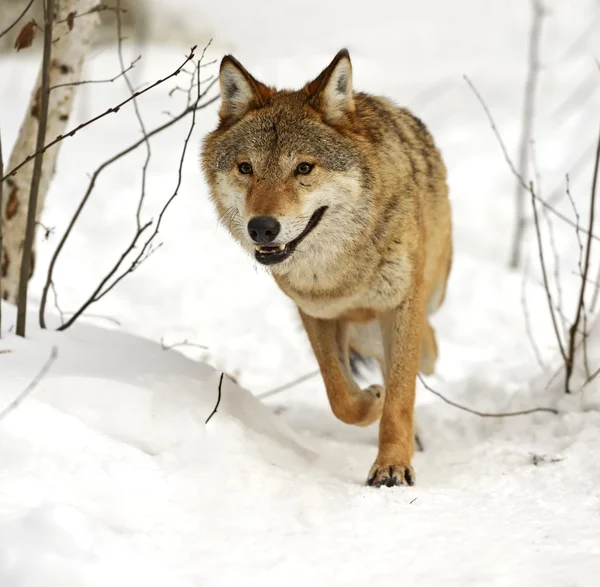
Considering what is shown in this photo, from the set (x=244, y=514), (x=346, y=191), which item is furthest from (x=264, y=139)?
(x=244, y=514)

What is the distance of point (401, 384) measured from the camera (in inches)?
164

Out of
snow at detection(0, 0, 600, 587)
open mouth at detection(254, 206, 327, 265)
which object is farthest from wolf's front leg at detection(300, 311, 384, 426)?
open mouth at detection(254, 206, 327, 265)

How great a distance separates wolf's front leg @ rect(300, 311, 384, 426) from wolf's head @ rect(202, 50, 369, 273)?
0.55m

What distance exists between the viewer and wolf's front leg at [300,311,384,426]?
446 centimetres

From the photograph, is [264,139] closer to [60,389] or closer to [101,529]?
[60,389]

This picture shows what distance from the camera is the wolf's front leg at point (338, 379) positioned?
4.46 m

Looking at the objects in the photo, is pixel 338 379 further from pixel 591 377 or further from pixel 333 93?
pixel 333 93

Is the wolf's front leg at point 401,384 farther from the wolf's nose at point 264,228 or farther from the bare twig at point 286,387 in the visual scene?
the bare twig at point 286,387

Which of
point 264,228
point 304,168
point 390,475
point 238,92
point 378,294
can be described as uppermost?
point 238,92

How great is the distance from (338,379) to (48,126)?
2.42 m

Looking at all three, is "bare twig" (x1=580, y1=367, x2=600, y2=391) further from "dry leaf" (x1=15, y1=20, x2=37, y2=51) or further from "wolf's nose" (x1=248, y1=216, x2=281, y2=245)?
"dry leaf" (x1=15, y1=20, x2=37, y2=51)

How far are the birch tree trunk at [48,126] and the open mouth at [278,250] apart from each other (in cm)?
193

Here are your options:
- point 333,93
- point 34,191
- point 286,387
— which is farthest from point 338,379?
point 34,191

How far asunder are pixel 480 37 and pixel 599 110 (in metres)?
3.80
